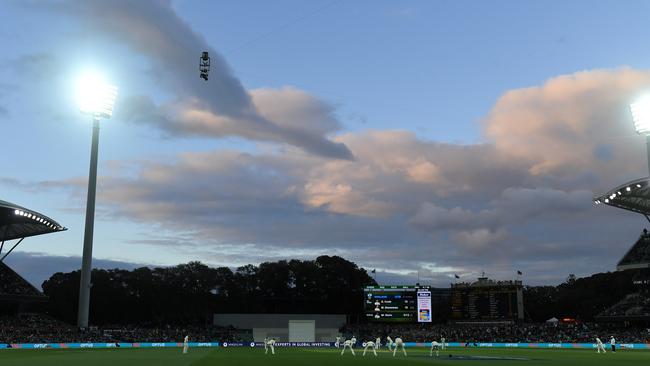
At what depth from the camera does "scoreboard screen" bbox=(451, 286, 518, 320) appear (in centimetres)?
9912

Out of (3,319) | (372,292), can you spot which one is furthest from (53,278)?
(372,292)

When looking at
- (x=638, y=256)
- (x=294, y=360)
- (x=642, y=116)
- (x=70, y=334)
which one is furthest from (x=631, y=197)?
(x=70, y=334)

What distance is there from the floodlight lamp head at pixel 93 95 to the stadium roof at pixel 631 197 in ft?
230

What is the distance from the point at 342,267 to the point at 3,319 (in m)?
81.9

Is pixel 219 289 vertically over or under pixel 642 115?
under

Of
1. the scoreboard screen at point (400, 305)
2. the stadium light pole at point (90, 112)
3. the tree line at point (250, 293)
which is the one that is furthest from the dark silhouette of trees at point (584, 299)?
the stadium light pole at point (90, 112)

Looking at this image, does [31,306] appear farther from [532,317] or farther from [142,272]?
[532,317]

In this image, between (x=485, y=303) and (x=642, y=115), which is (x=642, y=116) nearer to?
(x=642, y=115)

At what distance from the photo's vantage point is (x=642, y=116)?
227 ft

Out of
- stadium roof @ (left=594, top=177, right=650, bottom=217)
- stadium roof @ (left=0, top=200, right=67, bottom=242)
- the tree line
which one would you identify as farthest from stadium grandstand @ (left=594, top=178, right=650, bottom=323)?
stadium roof @ (left=0, top=200, right=67, bottom=242)

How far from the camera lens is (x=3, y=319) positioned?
3526 inches

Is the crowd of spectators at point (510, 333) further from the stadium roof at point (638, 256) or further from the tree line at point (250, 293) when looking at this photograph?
the tree line at point (250, 293)

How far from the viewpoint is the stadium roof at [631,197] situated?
74.4 metres

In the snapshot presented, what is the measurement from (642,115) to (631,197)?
54.1ft
